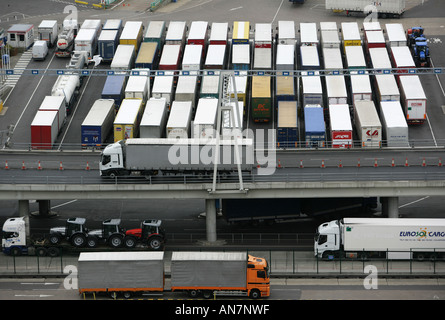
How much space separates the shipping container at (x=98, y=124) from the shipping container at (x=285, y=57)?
2304 cm

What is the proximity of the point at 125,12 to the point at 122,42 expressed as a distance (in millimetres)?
20779

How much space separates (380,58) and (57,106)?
4201 cm

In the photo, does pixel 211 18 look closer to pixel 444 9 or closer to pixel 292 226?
pixel 444 9

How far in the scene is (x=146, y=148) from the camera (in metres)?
100

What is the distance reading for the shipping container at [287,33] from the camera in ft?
471

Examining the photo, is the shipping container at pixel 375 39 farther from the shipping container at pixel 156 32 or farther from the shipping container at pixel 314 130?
the shipping container at pixel 156 32

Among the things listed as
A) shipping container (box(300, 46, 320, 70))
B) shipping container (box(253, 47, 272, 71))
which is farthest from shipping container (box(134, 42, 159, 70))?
shipping container (box(300, 46, 320, 70))

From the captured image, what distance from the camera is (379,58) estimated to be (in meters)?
138

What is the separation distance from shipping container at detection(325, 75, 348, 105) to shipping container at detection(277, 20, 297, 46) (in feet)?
46.9

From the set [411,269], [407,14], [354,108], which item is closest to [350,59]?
[354,108]

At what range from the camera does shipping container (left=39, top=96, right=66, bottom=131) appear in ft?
410

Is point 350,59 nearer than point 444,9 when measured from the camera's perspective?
Yes

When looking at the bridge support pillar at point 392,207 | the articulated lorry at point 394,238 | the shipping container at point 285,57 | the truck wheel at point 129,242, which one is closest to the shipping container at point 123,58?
the shipping container at point 285,57

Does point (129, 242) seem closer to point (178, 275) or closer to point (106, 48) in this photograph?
point (178, 275)
